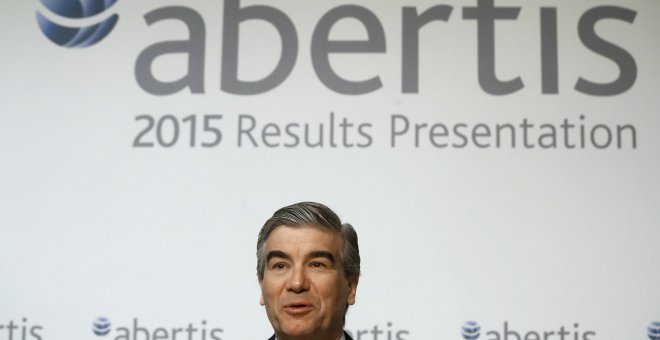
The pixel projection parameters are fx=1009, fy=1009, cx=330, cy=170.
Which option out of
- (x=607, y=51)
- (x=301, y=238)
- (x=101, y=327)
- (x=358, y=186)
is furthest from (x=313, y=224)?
(x=607, y=51)

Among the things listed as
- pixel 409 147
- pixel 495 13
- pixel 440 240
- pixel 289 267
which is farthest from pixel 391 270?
pixel 289 267

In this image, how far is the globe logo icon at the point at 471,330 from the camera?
386 cm

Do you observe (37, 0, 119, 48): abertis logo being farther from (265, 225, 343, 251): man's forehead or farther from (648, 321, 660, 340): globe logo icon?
(648, 321, 660, 340): globe logo icon

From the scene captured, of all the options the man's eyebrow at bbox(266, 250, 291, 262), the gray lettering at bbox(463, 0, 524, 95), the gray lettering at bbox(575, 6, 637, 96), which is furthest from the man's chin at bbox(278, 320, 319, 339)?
the gray lettering at bbox(575, 6, 637, 96)

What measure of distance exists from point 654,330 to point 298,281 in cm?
191

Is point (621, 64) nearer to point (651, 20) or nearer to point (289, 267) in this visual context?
point (651, 20)

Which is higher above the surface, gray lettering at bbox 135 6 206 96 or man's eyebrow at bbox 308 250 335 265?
gray lettering at bbox 135 6 206 96

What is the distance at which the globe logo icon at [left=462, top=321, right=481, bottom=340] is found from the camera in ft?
12.6

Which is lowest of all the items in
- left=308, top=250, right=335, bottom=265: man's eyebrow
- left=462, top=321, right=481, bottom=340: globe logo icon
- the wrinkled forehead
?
left=462, top=321, right=481, bottom=340: globe logo icon

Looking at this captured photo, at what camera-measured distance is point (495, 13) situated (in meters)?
4.14

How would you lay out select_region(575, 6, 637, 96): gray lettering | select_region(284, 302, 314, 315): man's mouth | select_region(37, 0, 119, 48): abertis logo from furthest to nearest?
select_region(37, 0, 119, 48): abertis logo, select_region(575, 6, 637, 96): gray lettering, select_region(284, 302, 314, 315): man's mouth

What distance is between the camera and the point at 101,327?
3.92 meters

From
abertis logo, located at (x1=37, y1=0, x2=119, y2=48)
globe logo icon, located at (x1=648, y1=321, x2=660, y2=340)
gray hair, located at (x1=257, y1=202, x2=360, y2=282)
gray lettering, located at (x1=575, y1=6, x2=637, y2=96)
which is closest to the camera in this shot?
gray hair, located at (x1=257, y1=202, x2=360, y2=282)

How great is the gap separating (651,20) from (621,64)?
0.24m
